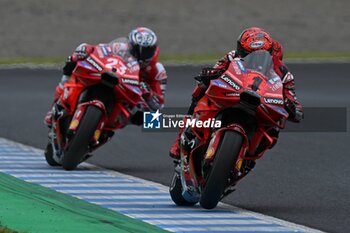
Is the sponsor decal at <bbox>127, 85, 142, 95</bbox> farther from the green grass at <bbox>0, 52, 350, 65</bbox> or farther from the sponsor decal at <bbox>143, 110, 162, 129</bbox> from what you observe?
the green grass at <bbox>0, 52, 350, 65</bbox>

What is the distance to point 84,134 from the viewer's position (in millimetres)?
11812

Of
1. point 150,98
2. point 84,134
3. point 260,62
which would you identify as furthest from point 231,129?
point 150,98

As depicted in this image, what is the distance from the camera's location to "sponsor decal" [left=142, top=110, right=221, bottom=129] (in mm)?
9255

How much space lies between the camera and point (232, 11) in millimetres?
28625

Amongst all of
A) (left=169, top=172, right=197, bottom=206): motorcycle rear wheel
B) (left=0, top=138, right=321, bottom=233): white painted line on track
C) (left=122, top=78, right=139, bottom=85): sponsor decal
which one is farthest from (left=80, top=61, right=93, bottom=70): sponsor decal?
(left=169, top=172, right=197, bottom=206): motorcycle rear wheel

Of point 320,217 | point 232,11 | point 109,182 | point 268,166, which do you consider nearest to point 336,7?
point 232,11

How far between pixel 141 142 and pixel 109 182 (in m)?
4.21

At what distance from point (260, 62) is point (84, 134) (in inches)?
117

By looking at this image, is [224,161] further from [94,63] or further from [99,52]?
[99,52]

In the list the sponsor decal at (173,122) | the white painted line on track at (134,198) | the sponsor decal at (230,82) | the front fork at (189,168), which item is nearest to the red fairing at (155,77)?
the sponsor decal at (173,122)

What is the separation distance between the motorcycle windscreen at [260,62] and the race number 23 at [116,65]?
9.50ft

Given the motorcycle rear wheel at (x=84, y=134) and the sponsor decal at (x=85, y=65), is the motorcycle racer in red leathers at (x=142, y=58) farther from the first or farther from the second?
the motorcycle rear wheel at (x=84, y=134)

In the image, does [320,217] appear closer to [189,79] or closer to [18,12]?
[189,79]

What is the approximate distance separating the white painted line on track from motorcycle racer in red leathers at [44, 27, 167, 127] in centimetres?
74
